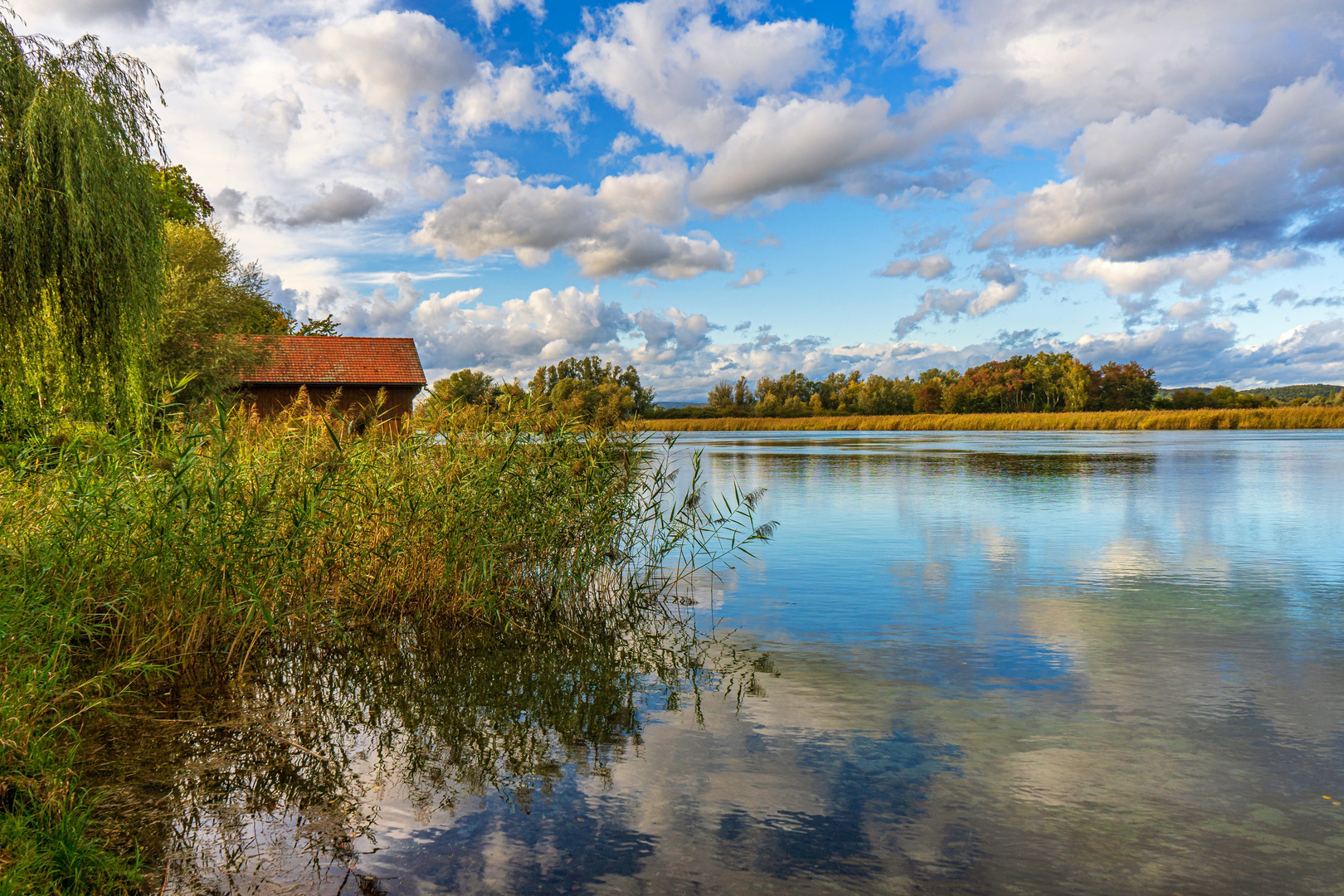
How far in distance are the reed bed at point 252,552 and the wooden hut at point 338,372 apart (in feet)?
85.2

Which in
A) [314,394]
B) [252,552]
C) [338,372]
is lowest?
[252,552]

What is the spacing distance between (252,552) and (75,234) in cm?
763

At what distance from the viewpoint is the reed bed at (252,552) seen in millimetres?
4445

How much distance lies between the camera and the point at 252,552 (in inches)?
259

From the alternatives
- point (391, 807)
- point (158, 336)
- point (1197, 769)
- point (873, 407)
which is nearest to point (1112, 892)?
point (1197, 769)

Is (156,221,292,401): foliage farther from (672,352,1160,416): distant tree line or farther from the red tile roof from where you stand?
(672,352,1160,416): distant tree line

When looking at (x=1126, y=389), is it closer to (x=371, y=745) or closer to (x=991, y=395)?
(x=991, y=395)

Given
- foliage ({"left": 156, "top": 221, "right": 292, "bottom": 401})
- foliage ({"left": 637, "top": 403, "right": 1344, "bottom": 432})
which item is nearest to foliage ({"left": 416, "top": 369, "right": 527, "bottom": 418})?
foliage ({"left": 156, "top": 221, "right": 292, "bottom": 401})

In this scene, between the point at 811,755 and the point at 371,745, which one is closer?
the point at 811,755

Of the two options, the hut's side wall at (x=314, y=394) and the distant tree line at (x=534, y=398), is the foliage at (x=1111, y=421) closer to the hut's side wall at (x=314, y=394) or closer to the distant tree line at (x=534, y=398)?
the hut's side wall at (x=314, y=394)

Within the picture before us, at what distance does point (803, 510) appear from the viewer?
61.2ft

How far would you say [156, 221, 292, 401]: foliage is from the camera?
26.3 metres

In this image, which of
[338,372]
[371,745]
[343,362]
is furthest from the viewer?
[343,362]

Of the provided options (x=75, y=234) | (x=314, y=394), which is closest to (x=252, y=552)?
(x=75, y=234)
